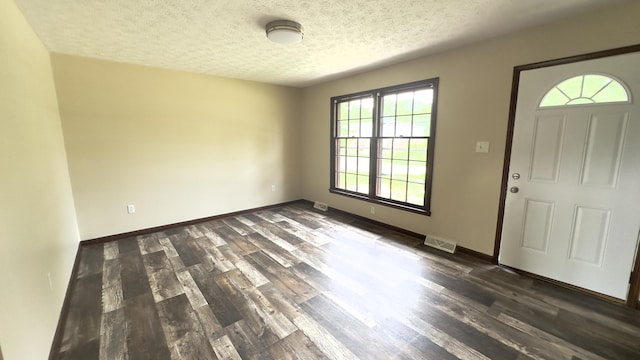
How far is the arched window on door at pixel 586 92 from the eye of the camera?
81.6 inches

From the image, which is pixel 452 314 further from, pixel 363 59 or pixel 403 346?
pixel 363 59

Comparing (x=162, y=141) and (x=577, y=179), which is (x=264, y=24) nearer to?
(x=162, y=141)

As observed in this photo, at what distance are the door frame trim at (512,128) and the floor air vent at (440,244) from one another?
0.45 m

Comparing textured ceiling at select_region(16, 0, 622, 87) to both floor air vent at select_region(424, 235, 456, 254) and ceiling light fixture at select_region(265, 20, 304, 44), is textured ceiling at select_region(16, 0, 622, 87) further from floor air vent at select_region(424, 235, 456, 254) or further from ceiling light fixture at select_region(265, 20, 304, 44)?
floor air vent at select_region(424, 235, 456, 254)

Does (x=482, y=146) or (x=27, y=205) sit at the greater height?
(x=482, y=146)

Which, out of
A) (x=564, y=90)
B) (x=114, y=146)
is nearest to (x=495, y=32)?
(x=564, y=90)

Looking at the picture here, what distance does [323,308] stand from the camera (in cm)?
213

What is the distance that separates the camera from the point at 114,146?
3.40m

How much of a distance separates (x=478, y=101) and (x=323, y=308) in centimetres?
274

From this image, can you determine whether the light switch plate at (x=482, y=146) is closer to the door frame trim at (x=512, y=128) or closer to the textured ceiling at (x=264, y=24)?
the door frame trim at (x=512, y=128)

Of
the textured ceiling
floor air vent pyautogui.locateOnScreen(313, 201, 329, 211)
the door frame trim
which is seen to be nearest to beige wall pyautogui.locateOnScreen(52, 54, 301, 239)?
the textured ceiling

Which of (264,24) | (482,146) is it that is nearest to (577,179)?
(482,146)

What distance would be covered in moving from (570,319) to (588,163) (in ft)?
4.41

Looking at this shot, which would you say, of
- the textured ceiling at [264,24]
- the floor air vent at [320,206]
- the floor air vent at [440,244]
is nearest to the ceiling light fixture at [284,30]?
the textured ceiling at [264,24]
